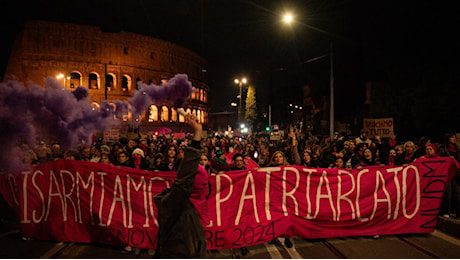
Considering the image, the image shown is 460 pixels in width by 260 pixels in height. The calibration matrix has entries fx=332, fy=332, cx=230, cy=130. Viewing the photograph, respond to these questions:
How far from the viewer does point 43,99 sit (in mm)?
14297

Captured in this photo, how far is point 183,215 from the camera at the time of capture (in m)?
2.92

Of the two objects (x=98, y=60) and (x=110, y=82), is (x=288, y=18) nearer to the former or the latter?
(x=98, y=60)

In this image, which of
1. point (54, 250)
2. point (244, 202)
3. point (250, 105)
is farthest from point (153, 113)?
point (244, 202)

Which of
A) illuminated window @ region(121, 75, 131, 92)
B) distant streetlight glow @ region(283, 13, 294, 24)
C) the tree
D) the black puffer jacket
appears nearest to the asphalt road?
the black puffer jacket

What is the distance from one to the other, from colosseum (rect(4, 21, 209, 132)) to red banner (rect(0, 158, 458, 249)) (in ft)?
122

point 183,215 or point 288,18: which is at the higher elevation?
point 288,18

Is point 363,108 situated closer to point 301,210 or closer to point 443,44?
point 443,44

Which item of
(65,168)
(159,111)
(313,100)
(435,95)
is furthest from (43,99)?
(313,100)

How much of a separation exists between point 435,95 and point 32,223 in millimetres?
17317

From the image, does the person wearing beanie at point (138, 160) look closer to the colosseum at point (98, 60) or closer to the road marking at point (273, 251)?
the road marking at point (273, 251)

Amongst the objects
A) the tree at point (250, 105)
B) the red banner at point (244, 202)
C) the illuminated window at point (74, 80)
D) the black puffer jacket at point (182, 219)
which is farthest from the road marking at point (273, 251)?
the tree at point (250, 105)

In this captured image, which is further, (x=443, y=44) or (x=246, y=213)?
(x=443, y=44)

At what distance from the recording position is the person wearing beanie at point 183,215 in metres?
2.85

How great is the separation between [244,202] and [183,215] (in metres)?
2.57
